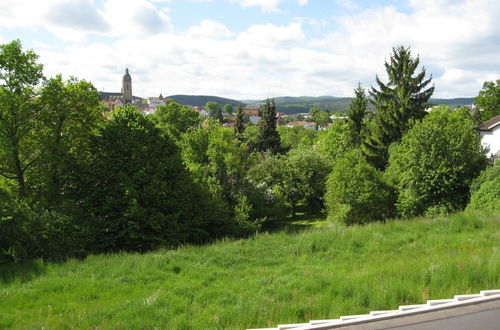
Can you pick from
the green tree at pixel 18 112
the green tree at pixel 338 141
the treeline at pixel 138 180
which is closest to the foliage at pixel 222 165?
the treeline at pixel 138 180

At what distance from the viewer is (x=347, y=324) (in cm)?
564

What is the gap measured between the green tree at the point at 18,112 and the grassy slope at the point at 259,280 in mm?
5204

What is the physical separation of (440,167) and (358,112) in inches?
769

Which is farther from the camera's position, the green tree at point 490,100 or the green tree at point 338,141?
the green tree at point 490,100

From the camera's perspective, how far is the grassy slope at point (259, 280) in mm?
7297

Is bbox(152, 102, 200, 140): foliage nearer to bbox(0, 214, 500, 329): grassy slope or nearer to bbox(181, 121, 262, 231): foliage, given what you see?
bbox(181, 121, 262, 231): foliage

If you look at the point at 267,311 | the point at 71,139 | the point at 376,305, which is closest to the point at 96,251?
the point at 71,139

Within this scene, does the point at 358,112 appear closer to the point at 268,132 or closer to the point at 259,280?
the point at 268,132

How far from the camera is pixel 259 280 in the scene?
32.0ft

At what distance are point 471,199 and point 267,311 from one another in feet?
53.2

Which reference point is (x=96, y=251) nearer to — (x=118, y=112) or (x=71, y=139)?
(x=71, y=139)

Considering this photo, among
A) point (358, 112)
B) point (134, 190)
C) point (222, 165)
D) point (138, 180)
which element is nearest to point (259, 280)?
point (134, 190)

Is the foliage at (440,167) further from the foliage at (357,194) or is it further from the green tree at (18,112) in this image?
the green tree at (18,112)

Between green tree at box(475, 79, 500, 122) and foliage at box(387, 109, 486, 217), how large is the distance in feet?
92.6
